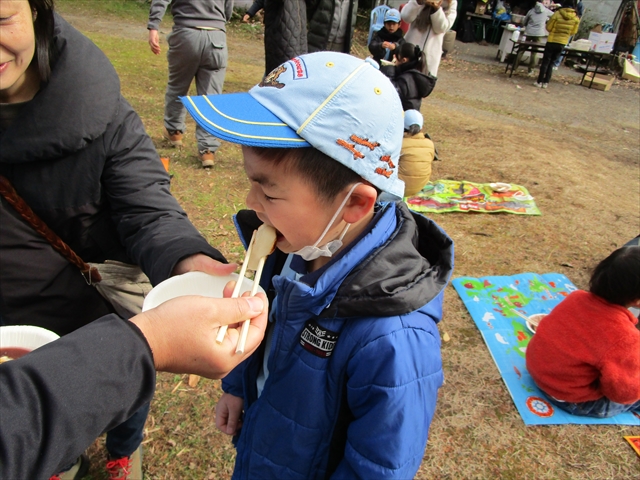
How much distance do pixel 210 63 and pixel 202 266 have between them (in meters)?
4.33

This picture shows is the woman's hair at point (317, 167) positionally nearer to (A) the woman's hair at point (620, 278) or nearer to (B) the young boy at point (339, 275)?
(B) the young boy at point (339, 275)

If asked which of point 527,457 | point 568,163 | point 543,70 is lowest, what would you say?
point 527,457

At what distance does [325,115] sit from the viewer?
1200 mm

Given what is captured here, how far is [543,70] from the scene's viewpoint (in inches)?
504

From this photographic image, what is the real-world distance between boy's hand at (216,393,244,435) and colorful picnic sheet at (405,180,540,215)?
392cm

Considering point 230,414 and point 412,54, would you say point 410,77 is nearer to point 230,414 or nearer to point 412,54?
point 412,54

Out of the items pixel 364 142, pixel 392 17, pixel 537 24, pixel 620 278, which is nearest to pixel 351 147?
pixel 364 142

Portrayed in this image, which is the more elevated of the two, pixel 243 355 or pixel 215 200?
pixel 243 355

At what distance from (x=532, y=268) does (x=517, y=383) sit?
5.72 feet

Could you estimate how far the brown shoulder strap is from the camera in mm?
1470

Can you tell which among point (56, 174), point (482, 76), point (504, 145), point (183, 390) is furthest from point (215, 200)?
point (482, 76)

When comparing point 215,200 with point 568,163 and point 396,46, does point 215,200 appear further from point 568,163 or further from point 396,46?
point 568,163

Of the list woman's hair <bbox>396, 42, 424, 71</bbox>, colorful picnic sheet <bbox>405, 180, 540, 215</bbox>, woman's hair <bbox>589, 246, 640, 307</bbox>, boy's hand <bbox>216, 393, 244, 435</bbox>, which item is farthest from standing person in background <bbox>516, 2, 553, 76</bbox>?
boy's hand <bbox>216, 393, 244, 435</bbox>

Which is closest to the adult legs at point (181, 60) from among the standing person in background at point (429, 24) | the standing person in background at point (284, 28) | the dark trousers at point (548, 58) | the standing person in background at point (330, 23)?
the standing person in background at point (284, 28)
